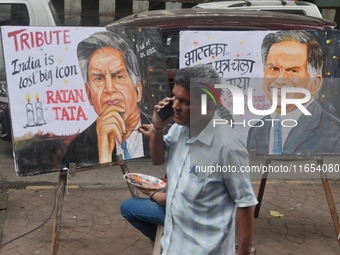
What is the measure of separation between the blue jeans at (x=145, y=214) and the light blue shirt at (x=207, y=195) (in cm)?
48

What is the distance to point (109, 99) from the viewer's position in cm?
416

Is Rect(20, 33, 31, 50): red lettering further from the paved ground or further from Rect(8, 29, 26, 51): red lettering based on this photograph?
the paved ground

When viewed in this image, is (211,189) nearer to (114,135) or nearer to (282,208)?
(114,135)

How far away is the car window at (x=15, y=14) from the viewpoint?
24.9 ft

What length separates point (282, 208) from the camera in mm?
5383

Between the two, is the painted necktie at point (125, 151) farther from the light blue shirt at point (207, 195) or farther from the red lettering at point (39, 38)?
the light blue shirt at point (207, 195)

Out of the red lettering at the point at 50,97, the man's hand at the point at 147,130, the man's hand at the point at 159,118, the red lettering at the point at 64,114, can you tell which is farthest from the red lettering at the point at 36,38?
the man's hand at the point at 159,118

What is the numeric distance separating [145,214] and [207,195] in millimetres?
754

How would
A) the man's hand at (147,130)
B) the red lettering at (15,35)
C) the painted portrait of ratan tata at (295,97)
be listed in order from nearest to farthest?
the man's hand at (147,130)
the red lettering at (15,35)
the painted portrait of ratan tata at (295,97)

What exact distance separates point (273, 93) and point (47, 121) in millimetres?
1828

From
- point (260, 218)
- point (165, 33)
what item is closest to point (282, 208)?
point (260, 218)

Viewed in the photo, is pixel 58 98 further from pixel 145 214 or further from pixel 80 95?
pixel 145 214

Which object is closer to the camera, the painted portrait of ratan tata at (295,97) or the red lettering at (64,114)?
the red lettering at (64,114)

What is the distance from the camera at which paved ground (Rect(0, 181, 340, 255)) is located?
4477 millimetres
